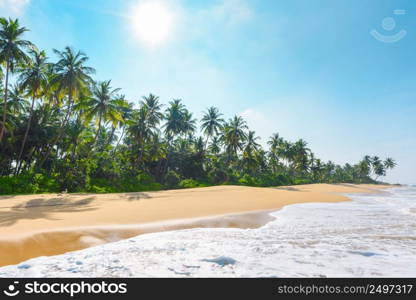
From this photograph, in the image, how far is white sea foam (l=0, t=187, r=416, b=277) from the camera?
2689 mm

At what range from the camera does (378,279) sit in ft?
8.59

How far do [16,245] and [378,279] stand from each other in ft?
17.6

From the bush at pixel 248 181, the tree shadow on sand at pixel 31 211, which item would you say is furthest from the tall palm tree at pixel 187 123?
the tree shadow on sand at pixel 31 211

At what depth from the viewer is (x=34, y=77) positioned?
2231cm

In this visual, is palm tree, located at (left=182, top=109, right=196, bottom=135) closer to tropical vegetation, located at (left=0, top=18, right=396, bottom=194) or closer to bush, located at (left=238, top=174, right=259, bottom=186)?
tropical vegetation, located at (left=0, top=18, right=396, bottom=194)

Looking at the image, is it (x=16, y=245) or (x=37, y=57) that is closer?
(x=16, y=245)

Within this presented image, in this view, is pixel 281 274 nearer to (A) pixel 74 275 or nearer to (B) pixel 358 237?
(A) pixel 74 275

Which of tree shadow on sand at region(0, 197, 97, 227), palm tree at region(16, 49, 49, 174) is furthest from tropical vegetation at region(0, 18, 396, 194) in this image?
tree shadow on sand at region(0, 197, 97, 227)

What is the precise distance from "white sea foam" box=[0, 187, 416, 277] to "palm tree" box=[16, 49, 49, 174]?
24.5 meters

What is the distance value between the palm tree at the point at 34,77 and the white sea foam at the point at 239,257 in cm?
2451

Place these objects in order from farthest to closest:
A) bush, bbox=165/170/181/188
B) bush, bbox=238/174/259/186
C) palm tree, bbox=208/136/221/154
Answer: palm tree, bbox=208/136/221/154
bush, bbox=238/174/259/186
bush, bbox=165/170/181/188

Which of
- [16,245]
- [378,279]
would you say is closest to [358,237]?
[378,279]

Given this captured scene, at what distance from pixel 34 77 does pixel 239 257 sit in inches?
1097

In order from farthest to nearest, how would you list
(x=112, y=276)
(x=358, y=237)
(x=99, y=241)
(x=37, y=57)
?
(x=37, y=57) < (x=358, y=237) < (x=99, y=241) < (x=112, y=276)
